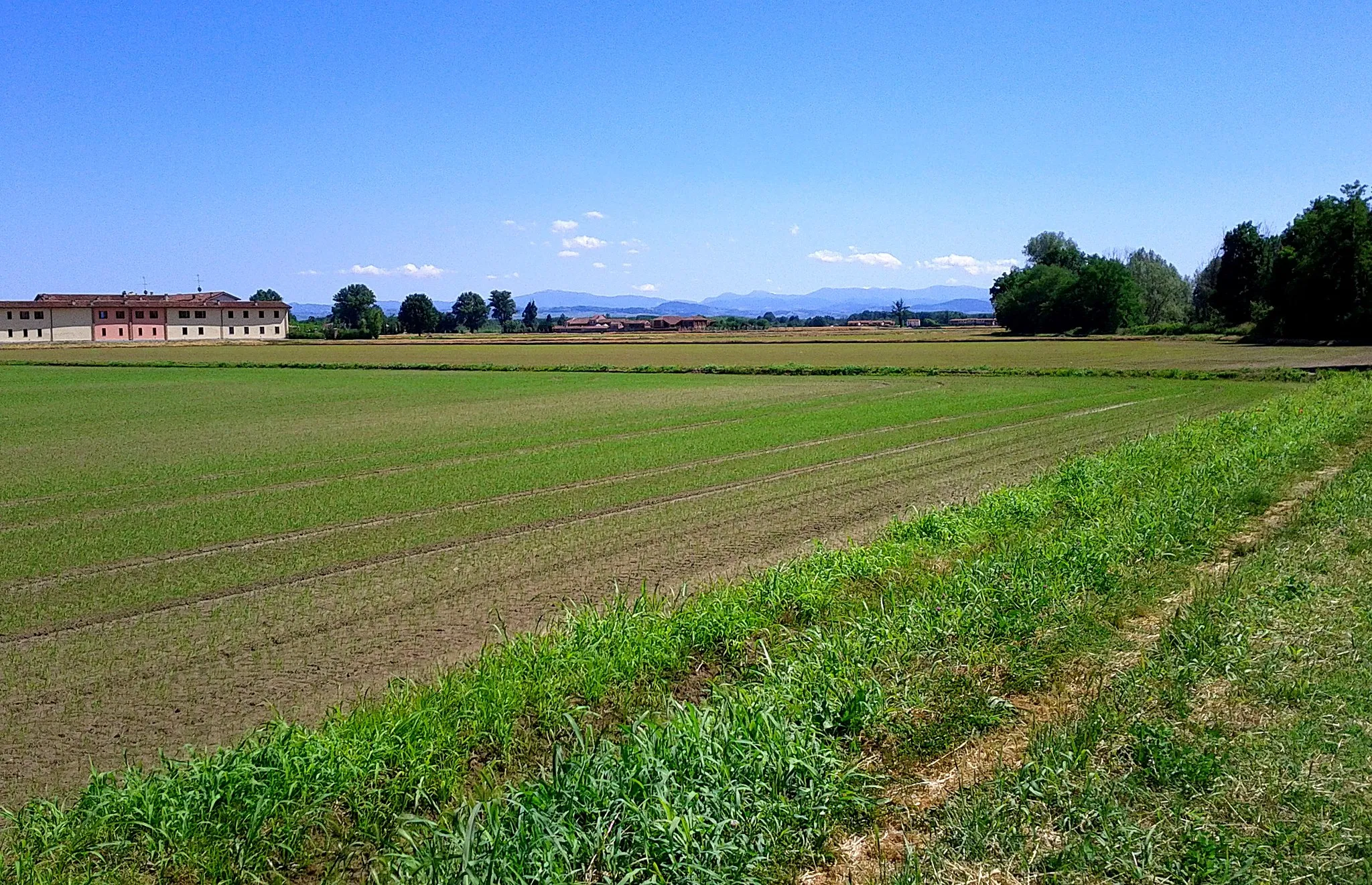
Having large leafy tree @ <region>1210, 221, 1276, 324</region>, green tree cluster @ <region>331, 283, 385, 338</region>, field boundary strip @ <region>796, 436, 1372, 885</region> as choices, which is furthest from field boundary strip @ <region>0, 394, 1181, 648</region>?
green tree cluster @ <region>331, 283, 385, 338</region>

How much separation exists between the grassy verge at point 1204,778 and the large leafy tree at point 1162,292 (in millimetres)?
133303

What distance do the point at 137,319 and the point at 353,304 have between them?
56.8 m

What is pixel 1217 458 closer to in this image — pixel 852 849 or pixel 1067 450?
pixel 1067 450

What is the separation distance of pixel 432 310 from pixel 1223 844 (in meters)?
170

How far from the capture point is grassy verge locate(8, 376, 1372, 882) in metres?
4.48

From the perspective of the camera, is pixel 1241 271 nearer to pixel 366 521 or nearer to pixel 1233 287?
pixel 1233 287

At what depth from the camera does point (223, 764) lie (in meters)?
5.22

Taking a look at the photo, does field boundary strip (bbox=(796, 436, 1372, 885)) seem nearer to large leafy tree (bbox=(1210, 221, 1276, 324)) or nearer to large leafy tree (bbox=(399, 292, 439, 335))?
large leafy tree (bbox=(1210, 221, 1276, 324))

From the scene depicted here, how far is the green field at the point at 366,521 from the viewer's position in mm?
7461

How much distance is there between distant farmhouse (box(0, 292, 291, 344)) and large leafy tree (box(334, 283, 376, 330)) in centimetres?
3552

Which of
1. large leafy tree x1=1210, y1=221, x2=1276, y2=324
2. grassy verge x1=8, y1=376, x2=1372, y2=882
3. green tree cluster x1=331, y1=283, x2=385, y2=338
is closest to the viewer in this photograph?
grassy verge x1=8, y1=376, x2=1372, y2=882

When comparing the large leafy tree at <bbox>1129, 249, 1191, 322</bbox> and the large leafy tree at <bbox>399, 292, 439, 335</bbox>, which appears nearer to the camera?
the large leafy tree at <bbox>1129, 249, 1191, 322</bbox>

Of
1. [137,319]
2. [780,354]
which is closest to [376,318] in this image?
[137,319]

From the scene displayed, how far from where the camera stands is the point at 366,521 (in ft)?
45.0
